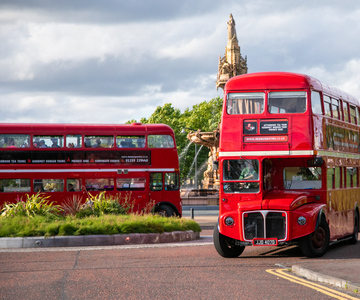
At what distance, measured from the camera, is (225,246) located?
14703 mm

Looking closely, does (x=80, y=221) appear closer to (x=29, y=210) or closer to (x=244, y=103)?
(x=29, y=210)

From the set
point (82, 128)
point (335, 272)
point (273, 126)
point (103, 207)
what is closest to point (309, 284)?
point (335, 272)

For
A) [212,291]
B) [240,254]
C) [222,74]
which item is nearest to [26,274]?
[212,291]

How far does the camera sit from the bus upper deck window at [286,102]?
15.0m

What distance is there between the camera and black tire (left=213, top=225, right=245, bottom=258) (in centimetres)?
1462

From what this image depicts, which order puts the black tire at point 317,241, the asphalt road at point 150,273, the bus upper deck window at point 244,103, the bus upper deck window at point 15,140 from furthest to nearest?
the bus upper deck window at point 15,140 < the bus upper deck window at point 244,103 < the black tire at point 317,241 < the asphalt road at point 150,273

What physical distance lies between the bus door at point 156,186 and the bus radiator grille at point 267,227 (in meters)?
12.6

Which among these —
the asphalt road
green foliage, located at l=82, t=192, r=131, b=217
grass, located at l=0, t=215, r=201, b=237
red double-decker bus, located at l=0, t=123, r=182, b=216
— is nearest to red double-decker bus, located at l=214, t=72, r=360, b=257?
the asphalt road

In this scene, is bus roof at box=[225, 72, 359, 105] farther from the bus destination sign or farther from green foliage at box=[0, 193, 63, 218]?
green foliage at box=[0, 193, 63, 218]

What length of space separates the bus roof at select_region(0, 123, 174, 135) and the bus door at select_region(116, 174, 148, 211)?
1822mm

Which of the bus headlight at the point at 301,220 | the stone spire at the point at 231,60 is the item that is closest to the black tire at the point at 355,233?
the bus headlight at the point at 301,220

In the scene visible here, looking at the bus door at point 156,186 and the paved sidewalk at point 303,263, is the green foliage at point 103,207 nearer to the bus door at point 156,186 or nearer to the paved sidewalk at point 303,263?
the paved sidewalk at point 303,263

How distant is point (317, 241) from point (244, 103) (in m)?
3.47

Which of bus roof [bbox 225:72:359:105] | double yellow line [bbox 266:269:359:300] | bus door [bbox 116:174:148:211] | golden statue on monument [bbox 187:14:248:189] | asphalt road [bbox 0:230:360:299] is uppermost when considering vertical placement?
golden statue on monument [bbox 187:14:248:189]
